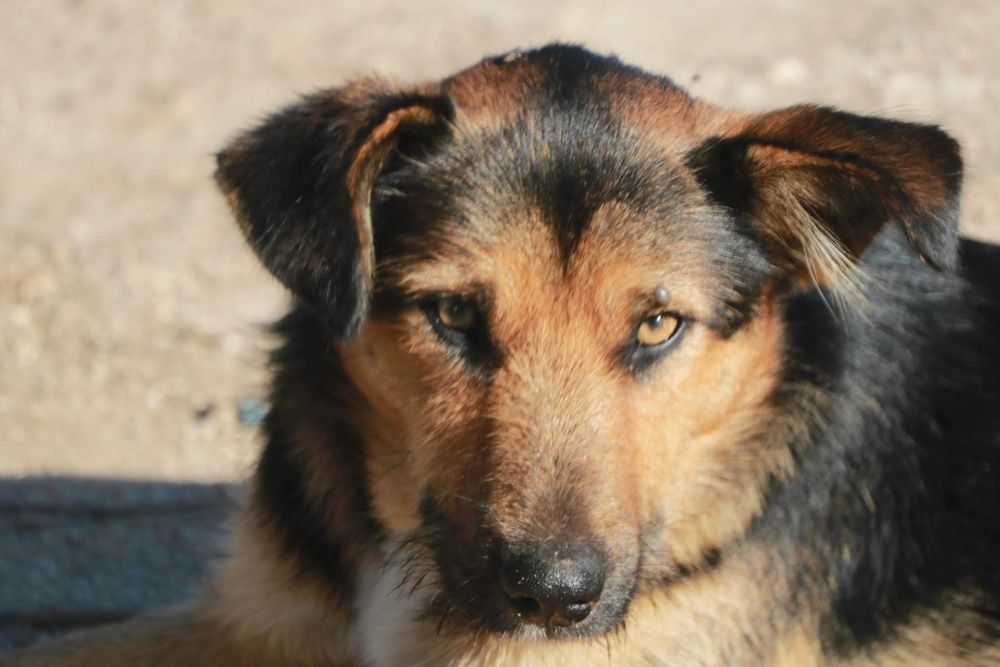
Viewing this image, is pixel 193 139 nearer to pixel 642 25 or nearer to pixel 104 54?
pixel 104 54

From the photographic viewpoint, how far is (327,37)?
29.1 feet

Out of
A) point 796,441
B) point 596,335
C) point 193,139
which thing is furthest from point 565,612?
point 193,139

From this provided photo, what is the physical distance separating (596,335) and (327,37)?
19.4ft

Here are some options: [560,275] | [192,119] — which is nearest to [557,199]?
[560,275]

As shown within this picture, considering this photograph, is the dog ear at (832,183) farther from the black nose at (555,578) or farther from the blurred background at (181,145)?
the blurred background at (181,145)

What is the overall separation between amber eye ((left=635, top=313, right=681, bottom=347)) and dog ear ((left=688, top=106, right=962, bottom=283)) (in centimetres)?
35

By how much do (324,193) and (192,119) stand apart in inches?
200

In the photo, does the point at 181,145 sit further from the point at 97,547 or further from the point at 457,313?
the point at 457,313

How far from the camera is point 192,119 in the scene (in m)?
8.11

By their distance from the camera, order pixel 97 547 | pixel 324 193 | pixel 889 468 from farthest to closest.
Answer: pixel 97 547 < pixel 889 468 < pixel 324 193

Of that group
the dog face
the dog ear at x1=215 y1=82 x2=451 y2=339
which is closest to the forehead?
the dog face

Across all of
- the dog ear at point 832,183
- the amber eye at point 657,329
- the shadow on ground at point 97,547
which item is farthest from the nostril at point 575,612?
the shadow on ground at point 97,547

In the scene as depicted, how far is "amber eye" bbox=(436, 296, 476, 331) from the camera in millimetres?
3443

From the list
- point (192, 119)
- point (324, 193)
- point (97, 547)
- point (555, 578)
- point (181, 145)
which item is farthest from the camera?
point (192, 119)
